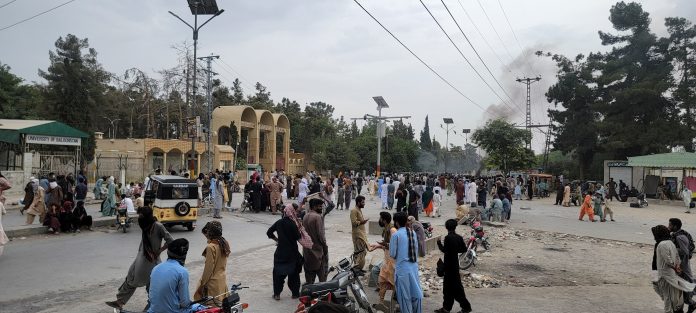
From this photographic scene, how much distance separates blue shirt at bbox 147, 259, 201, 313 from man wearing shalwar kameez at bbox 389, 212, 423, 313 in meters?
2.63

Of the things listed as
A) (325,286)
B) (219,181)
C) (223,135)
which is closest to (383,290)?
(325,286)

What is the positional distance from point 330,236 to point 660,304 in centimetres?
903

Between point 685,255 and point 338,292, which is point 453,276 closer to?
point 338,292

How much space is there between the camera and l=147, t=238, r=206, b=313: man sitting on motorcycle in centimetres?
471

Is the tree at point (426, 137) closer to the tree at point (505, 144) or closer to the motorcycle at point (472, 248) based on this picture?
the tree at point (505, 144)

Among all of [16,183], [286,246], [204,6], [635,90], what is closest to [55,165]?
[16,183]

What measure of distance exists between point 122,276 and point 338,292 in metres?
5.36

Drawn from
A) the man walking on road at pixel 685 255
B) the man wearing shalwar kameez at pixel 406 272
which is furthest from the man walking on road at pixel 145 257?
the man walking on road at pixel 685 255

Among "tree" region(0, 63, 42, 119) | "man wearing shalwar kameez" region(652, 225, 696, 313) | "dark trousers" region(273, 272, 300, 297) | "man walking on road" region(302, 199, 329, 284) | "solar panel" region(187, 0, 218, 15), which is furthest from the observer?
"tree" region(0, 63, 42, 119)

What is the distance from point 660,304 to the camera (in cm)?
838

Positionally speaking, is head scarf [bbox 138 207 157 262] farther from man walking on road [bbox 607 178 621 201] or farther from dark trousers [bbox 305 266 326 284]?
man walking on road [bbox 607 178 621 201]

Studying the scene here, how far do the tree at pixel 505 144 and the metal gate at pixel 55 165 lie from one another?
31601mm

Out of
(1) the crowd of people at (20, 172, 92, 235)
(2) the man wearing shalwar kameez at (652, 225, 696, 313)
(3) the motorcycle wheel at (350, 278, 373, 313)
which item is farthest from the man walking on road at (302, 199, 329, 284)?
(1) the crowd of people at (20, 172, 92, 235)

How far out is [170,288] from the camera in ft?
15.5
